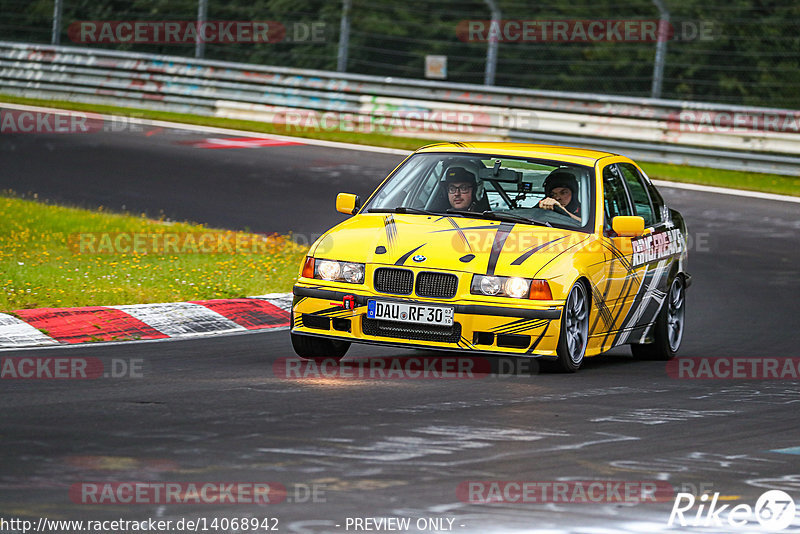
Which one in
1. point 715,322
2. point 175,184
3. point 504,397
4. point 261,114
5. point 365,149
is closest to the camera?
point 504,397

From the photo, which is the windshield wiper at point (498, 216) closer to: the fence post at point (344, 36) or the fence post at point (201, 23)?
the fence post at point (344, 36)

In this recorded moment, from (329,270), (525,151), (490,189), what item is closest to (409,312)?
(329,270)

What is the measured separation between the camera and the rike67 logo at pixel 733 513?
5.60m

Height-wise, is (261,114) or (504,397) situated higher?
(261,114)

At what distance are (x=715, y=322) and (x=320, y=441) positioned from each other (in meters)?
6.71

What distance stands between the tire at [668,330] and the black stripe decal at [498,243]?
1.87m

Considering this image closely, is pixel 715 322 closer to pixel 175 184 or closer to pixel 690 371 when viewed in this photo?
pixel 690 371

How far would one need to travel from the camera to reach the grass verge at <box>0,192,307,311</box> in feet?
38.2

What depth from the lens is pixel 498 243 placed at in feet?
30.9

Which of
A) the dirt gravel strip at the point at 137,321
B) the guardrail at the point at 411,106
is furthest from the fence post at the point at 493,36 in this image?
the dirt gravel strip at the point at 137,321

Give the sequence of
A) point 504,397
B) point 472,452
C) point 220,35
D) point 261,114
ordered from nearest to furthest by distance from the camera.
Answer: point 472,452, point 504,397, point 261,114, point 220,35

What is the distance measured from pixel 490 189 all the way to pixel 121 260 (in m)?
4.46

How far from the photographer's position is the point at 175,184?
19844mm

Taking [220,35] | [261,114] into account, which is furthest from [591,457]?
Result: [220,35]
